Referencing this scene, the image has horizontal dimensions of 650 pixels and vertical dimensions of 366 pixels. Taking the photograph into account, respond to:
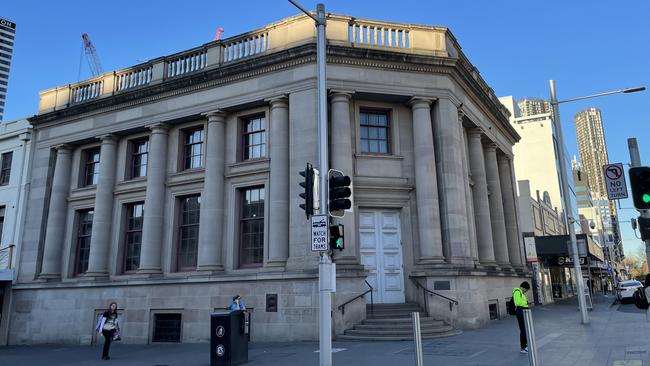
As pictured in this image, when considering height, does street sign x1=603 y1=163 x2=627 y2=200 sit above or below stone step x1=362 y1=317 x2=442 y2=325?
above

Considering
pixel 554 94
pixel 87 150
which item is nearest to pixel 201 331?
pixel 87 150

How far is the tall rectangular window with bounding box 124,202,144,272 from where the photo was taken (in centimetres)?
2194

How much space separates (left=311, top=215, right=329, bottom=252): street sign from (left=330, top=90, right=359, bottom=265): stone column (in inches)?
276

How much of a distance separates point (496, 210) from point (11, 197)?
25937 mm

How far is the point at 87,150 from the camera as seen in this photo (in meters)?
24.7

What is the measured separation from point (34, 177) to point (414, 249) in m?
20.0

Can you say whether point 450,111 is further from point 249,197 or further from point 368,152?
point 249,197

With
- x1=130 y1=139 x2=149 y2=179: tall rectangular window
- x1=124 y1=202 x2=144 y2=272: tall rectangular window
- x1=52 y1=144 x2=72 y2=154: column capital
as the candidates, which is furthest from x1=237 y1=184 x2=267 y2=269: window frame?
x1=52 y1=144 x2=72 y2=154: column capital

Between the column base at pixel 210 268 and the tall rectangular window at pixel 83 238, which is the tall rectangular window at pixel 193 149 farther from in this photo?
the tall rectangular window at pixel 83 238

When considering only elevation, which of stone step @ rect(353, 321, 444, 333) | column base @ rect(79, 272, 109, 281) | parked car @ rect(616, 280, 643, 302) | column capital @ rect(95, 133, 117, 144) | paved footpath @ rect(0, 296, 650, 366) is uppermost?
column capital @ rect(95, 133, 117, 144)

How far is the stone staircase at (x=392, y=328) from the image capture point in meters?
15.2

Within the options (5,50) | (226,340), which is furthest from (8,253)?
(5,50)

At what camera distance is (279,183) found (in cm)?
1831

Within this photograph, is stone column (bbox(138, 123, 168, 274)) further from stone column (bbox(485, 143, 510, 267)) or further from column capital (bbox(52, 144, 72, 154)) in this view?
stone column (bbox(485, 143, 510, 267))
